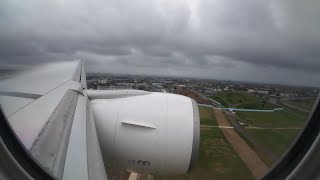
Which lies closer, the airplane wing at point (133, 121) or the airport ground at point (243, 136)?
the airport ground at point (243, 136)

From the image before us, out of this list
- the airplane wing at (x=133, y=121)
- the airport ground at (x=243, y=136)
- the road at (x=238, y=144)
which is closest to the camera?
the airport ground at (x=243, y=136)

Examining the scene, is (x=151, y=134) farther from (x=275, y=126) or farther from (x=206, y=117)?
(x=275, y=126)

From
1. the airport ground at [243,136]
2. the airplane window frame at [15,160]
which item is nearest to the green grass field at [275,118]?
the airport ground at [243,136]

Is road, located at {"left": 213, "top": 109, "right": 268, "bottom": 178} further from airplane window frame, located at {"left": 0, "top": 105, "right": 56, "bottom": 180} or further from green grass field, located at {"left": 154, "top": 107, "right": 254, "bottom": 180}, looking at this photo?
airplane window frame, located at {"left": 0, "top": 105, "right": 56, "bottom": 180}

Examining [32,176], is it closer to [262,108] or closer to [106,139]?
[262,108]

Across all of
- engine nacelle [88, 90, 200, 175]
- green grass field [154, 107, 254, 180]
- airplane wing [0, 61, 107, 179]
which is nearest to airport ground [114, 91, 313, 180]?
green grass field [154, 107, 254, 180]

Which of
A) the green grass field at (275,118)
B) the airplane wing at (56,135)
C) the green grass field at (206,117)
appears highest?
the green grass field at (275,118)

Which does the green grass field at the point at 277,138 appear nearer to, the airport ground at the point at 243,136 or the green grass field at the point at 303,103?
the airport ground at the point at 243,136

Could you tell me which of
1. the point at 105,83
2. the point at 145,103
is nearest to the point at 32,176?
the point at 145,103
